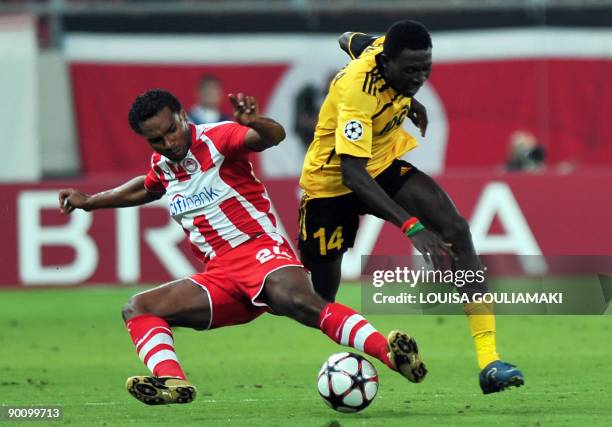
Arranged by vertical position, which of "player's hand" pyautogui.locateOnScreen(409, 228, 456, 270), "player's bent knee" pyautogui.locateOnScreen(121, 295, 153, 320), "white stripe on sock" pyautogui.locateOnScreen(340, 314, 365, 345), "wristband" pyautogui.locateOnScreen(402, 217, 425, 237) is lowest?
"white stripe on sock" pyautogui.locateOnScreen(340, 314, 365, 345)

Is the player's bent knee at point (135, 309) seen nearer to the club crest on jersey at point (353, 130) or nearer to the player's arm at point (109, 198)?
the player's arm at point (109, 198)

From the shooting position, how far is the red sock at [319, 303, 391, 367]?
7.66 metres

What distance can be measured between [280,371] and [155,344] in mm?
2628

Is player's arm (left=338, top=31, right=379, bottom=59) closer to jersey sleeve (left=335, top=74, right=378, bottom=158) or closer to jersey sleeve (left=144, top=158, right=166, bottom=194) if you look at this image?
jersey sleeve (left=335, top=74, right=378, bottom=158)

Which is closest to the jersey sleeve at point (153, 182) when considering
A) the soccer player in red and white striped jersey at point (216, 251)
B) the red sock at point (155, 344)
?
the soccer player in red and white striped jersey at point (216, 251)

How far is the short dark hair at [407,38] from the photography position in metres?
8.02

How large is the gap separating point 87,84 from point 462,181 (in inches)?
255

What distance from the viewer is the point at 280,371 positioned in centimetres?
1045

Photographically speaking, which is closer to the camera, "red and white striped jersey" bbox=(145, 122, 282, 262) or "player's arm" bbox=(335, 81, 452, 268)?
"player's arm" bbox=(335, 81, 452, 268)

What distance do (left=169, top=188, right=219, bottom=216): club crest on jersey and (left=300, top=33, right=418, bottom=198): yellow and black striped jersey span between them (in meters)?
0.83

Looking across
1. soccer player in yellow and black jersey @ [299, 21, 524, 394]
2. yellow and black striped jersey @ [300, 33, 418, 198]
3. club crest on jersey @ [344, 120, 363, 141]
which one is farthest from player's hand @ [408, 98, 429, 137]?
club crest on jersey @ [344, 120, 363, 141]

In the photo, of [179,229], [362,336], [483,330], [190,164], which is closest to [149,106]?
[190,164]

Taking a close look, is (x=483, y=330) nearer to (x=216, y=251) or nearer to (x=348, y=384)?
(x=348, y=384)

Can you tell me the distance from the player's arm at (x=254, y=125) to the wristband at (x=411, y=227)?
0.85 metres
